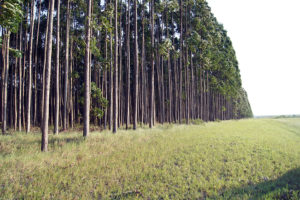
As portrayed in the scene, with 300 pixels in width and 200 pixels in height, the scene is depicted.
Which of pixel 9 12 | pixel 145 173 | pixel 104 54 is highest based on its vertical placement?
pixel 104 54

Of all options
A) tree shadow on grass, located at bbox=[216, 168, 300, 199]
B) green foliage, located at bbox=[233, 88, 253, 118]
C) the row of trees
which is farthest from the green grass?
green foliage, located at bbox=[233, 88, 253, 118]

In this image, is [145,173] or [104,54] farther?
[104,54]

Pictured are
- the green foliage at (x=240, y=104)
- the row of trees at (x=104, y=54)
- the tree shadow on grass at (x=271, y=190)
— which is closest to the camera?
the tree shadow on grass at (x=271, y=190)

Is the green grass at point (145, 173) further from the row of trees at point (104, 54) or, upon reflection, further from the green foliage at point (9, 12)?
the green foliage at point (9, 12)

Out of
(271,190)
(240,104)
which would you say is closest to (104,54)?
(271,190)

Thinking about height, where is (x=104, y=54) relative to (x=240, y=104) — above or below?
above

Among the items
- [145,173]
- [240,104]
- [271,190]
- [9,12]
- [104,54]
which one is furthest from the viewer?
[240,104]

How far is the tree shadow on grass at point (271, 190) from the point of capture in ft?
13.0

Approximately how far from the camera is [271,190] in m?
4.39

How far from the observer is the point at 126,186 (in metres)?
4.47

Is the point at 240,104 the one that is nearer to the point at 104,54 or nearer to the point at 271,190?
the point at 104,54

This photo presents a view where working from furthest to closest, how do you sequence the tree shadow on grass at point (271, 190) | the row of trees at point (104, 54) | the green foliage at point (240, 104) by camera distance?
the green foliage at point (240, 104) < the row of trees at point (104, 54) < the tree shadow on grass at point (271, 190)

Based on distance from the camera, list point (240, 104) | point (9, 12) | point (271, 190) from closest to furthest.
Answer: point (271, 190)
point (9, 12)
point (240, 104)

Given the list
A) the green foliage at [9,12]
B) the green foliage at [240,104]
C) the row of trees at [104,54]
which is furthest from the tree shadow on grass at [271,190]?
the green foliage at [240,104]
